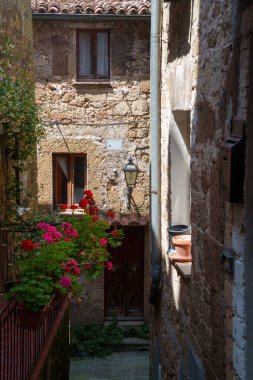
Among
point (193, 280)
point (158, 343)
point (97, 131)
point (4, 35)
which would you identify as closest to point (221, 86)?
point (193, 280)

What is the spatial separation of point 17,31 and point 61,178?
4194 millimetres

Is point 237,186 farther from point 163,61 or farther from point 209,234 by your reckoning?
point 163,61

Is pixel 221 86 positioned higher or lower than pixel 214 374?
higher

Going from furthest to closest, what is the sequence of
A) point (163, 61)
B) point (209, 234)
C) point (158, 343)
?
point (158, 343) < point (163, 61) < point (209, 234)

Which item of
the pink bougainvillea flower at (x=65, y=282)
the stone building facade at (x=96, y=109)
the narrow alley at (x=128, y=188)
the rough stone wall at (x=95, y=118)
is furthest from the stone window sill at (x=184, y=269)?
the rough stone wall at (x=95, y=118)

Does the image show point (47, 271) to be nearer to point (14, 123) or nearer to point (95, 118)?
point (14, 123)

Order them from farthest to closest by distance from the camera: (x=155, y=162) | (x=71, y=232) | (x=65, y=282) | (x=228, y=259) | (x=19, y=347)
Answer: (x=155, y=162), (x=71, y=232), (x=19, y=347), (x=65, y=282), (x=228, y=259)

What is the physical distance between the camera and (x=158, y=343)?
24.4ft

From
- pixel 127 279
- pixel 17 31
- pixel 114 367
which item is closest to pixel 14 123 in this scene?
pixel 17 31

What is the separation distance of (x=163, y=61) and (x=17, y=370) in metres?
3.80

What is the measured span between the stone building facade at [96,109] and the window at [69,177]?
0.05m

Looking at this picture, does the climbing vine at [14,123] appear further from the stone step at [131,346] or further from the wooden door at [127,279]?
the stone step at [131,346]

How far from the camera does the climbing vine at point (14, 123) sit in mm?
7465

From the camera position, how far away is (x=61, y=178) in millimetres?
12516
